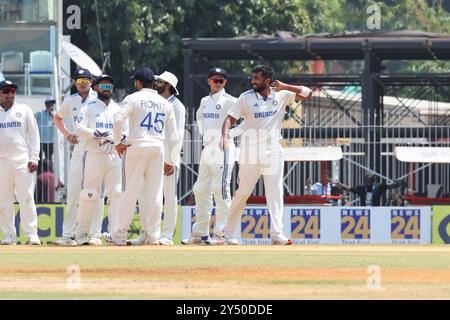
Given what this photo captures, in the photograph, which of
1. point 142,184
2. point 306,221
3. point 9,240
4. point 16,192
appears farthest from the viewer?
point 306,221

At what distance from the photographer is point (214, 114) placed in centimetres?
1980

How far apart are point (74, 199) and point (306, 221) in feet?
24.8

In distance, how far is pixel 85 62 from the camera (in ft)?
102

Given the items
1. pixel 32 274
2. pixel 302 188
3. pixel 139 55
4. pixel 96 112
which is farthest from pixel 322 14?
pixel 32 274

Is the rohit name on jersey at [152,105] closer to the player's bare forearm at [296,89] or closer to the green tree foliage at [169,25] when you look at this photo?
the player's bare forearm at [296,89]

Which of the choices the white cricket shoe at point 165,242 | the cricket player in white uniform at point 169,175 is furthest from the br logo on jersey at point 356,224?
the white cricket shoe at point 165,242

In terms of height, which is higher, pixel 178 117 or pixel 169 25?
pixel 169 25

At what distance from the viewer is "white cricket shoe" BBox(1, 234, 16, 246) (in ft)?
65.5

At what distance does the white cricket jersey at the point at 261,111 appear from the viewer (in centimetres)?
1878

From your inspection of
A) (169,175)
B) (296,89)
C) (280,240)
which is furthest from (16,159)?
(296,89)

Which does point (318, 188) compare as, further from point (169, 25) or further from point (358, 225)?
point (169, 25)
